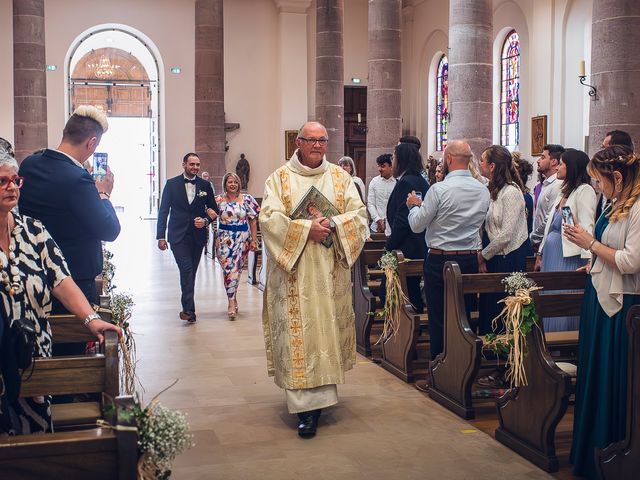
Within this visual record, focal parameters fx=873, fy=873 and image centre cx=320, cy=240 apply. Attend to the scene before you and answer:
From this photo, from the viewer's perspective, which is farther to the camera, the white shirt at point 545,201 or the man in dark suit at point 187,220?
the man in dark suit at point 187,220

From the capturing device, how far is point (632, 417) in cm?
424

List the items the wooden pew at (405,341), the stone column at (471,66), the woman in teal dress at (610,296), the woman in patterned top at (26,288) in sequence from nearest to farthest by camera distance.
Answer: the woman in patterned top at (26,288) < the woman in teal dress at (610,296) < the wooden pew at (405,341) < the stone column at (471,66)

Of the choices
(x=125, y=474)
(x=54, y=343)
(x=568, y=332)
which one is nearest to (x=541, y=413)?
→ (x=568, y=332)

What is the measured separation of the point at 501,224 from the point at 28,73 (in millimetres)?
14920

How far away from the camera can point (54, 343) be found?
4414mm

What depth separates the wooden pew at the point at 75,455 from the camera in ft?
8.33

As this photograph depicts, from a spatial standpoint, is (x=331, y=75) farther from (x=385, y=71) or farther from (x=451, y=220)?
(x=451, y=220)

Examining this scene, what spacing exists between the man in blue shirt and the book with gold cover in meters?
0.98

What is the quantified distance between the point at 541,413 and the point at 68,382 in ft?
9.19

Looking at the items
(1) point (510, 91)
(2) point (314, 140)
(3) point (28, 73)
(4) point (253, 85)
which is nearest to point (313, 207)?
(2) point (314, 140)

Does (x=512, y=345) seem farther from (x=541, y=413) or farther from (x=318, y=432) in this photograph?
(x=318, y=432)

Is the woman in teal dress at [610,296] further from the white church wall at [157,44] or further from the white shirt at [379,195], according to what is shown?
the white church wall at [157,44]

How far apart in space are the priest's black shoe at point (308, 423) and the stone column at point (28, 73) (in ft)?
48.9

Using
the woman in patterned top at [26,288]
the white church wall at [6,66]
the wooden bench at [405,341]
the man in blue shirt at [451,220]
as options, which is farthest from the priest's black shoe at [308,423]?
the white church wall at [6,66]
